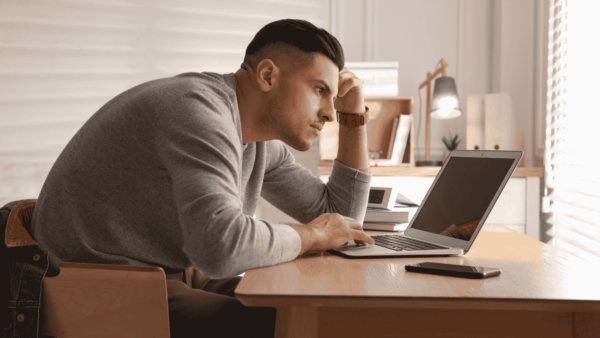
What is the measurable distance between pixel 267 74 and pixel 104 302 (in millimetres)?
603

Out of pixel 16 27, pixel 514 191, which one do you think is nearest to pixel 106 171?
pixel 514 191

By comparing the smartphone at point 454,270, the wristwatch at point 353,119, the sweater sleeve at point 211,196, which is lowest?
the smartphone at point 454,270

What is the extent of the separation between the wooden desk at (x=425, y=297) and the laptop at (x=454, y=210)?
0.06m

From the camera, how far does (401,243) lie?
1026 millimetres

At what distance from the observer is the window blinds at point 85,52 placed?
302 cm

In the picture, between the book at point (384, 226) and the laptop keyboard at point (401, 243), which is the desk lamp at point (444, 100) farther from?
the laptop keyboard at point (401, 243)

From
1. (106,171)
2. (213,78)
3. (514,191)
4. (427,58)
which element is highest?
(427,58)

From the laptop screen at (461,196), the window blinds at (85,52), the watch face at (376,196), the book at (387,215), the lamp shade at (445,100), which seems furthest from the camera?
the window blinds at (85,52)

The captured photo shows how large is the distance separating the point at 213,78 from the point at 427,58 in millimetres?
2290

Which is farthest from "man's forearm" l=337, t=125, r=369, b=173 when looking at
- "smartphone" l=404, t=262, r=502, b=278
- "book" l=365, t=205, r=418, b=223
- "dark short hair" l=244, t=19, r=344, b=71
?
"smartphone" l=404, t=262, r=502, b=278

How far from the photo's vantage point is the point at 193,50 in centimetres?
308

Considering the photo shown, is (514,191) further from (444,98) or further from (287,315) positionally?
(287,315)

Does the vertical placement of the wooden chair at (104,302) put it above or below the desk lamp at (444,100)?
below

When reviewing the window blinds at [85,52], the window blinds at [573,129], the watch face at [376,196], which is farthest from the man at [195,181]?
the window blinds at [85,52]
